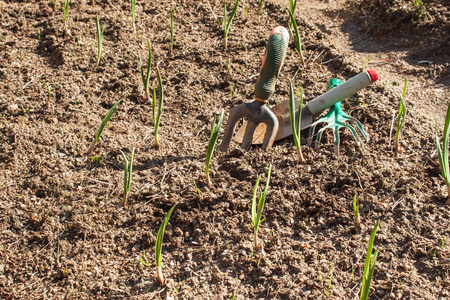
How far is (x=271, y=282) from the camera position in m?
2.24

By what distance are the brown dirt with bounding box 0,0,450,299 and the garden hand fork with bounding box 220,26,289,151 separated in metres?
0.09

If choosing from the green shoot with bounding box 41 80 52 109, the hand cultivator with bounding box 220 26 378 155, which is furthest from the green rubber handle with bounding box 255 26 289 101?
the green shoot with bounding box 41 80 52 109

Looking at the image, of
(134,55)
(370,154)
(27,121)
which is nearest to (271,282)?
(370,154)

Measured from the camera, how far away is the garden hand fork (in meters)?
2.49

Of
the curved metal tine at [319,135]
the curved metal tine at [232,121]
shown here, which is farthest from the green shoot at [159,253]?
the curved metal tine at [319,135]

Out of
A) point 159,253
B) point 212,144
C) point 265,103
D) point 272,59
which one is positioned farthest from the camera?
point 265,103

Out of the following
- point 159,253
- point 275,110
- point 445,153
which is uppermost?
point 445,153

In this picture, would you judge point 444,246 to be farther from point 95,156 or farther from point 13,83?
point 13,83

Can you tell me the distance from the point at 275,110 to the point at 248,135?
246 mm

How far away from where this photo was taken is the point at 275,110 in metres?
2.87

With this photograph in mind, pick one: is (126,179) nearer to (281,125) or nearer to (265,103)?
(265,103)

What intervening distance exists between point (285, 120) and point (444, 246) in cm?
96

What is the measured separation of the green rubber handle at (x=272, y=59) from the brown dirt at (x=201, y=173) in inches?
13.3

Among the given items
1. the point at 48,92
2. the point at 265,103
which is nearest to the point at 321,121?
the point at 265,103
